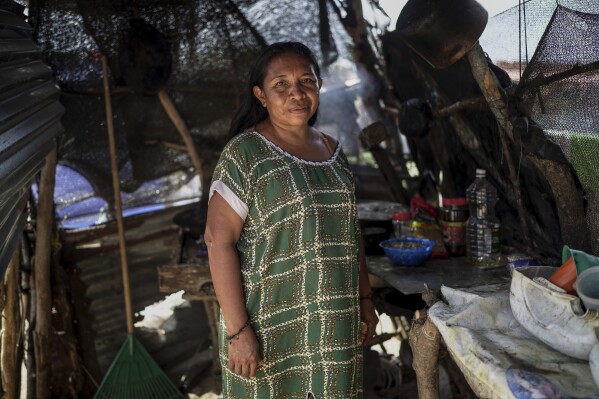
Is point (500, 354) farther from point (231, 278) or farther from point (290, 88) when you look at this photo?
point (290, 88)

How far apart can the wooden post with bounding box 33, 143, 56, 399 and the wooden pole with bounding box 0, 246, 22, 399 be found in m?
0.33

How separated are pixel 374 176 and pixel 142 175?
1.91 m

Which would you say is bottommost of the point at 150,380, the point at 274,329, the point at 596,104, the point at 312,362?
the point at 150,380

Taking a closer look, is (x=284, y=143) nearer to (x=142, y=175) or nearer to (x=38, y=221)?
(x=38, y=221)

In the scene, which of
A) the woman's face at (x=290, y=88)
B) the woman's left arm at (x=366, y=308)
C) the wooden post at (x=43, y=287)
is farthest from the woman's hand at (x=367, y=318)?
the wooden post at (x=43, y=287)

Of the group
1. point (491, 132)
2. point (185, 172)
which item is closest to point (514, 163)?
point (491, 132)

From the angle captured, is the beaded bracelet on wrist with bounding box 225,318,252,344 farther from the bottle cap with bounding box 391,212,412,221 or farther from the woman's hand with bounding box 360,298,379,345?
the bottle cap with bounding box 391,212,412,221

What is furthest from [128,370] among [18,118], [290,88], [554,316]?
[554,316]

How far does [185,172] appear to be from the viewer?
5098 mm

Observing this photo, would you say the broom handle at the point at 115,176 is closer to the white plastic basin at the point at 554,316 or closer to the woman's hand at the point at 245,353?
the woman's hand at the point at 245,353

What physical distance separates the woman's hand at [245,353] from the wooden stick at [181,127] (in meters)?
2.81

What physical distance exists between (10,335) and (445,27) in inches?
125

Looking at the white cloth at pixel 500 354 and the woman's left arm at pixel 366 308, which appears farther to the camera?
the woman's left arm at pixel 366 308

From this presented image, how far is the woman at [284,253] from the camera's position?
2.22m
